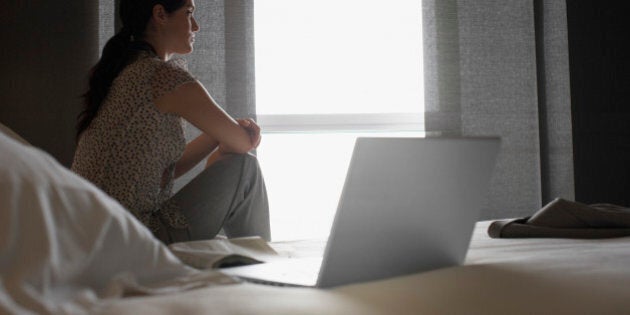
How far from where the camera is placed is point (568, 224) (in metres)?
1.81

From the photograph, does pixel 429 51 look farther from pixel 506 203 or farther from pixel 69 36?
pixel 69 36

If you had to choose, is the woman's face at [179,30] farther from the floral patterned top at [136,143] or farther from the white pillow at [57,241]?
the white pillow at [57,241]

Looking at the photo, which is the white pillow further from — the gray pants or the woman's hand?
the woman's hand

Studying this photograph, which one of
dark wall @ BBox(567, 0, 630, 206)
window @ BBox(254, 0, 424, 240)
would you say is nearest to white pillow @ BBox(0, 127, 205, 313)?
window @ BBox(254, 0, 424, 240)

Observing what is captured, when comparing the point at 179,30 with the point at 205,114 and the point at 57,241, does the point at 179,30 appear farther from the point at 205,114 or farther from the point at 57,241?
the point at 57,241

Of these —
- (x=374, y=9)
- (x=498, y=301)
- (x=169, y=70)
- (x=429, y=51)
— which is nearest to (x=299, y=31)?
(x=374, y=9)

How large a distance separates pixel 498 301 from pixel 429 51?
2765 millimetres

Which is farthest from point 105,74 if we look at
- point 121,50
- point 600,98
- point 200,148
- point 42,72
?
point 600,98

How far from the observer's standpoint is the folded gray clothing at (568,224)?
1.77 m

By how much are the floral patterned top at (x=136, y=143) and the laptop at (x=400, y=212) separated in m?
0.78

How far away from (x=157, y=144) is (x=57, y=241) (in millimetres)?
1178

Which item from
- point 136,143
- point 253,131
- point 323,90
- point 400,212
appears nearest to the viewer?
point 400,212

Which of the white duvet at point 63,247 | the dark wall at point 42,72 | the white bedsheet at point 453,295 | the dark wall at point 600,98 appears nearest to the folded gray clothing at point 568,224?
the white bedsheet at point 453,295

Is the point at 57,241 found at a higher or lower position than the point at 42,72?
lower
